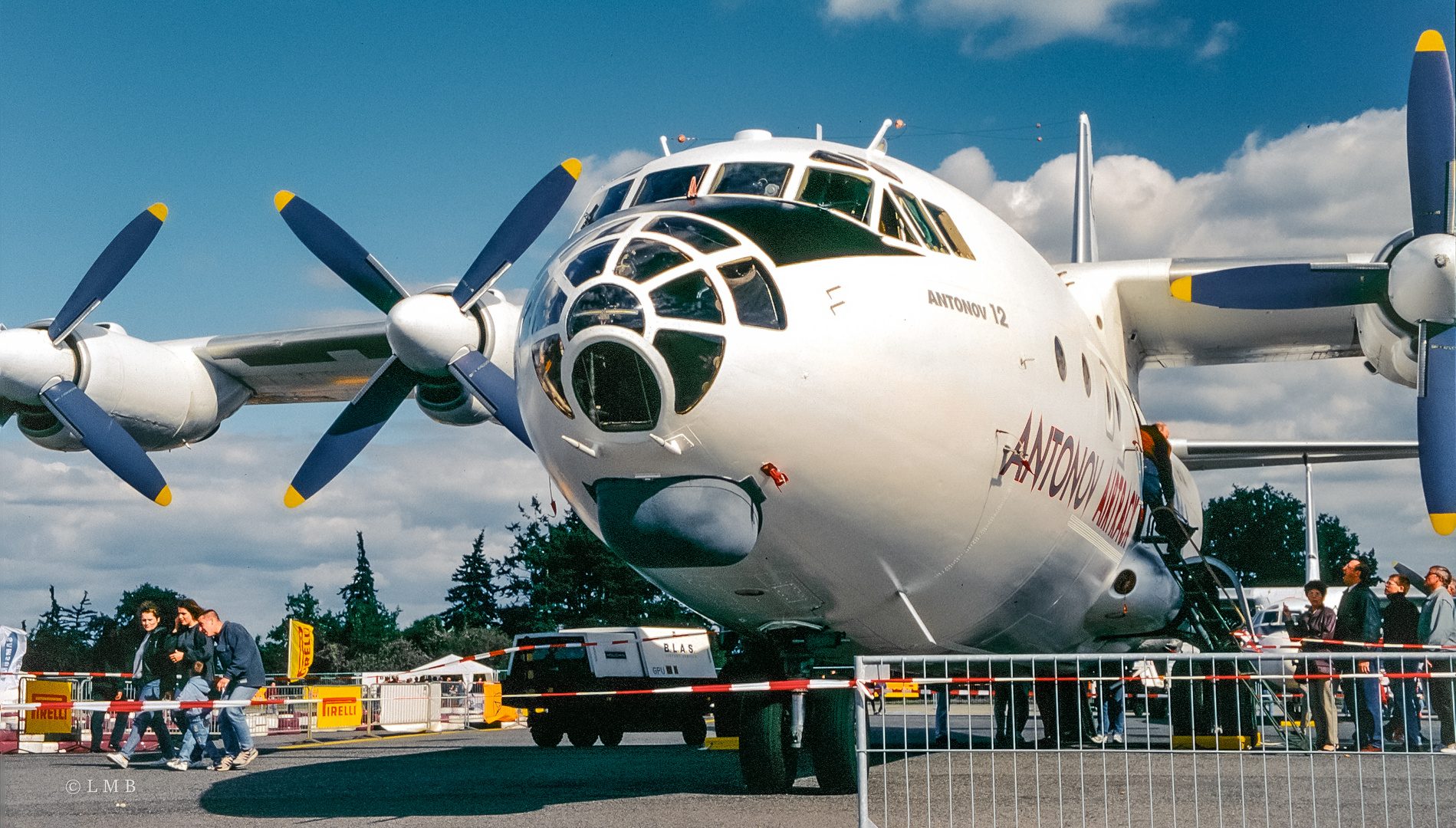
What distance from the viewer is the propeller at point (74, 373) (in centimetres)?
1495

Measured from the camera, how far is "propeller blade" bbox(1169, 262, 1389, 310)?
11914 millimetres

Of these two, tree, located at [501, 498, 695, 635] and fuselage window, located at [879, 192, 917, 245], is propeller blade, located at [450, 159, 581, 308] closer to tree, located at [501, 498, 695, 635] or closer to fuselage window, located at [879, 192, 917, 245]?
fuselage window, located at [879, 192, 917, 245]

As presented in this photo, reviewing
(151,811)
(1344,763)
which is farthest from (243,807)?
(1344,763)

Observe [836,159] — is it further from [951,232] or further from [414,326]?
[414,326]

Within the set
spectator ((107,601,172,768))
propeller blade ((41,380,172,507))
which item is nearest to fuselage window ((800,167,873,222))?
spectator ((107,601,172,768))

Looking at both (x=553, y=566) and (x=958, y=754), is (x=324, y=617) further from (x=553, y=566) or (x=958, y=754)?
(x=958, y=754)

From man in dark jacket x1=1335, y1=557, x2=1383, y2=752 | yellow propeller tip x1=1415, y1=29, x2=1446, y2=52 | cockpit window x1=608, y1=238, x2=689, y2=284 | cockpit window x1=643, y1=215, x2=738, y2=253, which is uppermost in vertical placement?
yellow propeller tip x1=1415, y1=29, x2=1446, y2=52

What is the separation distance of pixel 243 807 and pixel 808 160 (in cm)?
602

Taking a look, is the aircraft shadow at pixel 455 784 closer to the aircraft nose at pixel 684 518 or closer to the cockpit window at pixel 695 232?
the aircraft nose at pixel 684 518

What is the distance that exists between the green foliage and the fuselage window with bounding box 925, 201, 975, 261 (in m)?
79.5

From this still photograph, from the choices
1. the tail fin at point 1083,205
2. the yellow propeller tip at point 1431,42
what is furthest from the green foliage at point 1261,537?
the yellow propeller tip at point 1431,42

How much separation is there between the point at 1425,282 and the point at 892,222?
19.7 feet

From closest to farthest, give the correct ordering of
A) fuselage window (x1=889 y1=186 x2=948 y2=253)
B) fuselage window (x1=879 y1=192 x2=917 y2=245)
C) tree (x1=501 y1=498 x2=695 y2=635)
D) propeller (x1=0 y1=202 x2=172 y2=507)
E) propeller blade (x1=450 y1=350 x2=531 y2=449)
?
fuselage window (x1=879 y1=192 x2=917 y2=245), fuselage window (x1=889 y1=186 x2=948 y2=253), propeller blade (x1=450 y1=350 x2=531 y2=449), propeller (x1=0 y1=202 x2=172 y2=507), tree (x1=501 y1=498 x2=695 y2=635)

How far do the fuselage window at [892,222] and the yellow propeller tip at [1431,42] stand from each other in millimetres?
7187
